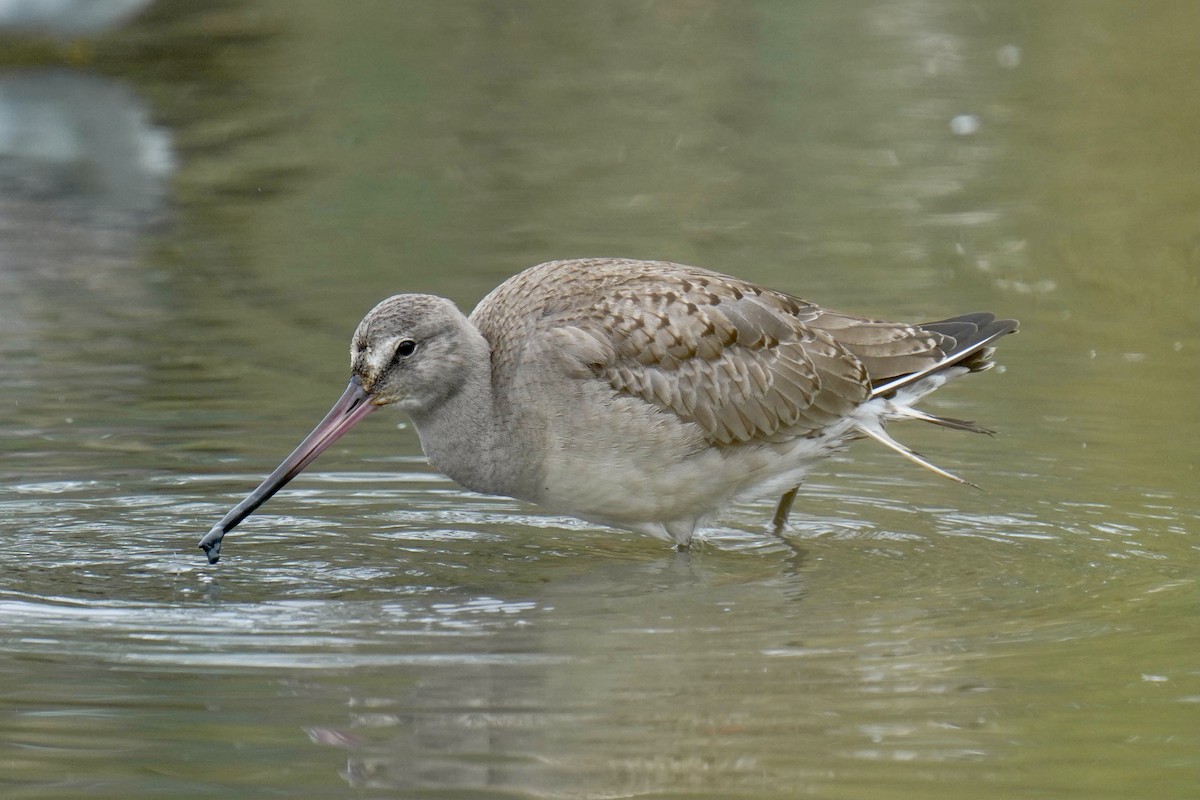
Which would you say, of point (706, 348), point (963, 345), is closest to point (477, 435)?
point (706, 348)

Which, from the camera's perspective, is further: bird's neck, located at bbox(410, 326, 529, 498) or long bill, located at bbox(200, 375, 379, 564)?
bird's neck, located at bbox(410, 326, 529, 498)

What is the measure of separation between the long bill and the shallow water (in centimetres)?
19

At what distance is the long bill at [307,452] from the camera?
7.66 m

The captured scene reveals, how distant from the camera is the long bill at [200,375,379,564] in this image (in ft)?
25.1

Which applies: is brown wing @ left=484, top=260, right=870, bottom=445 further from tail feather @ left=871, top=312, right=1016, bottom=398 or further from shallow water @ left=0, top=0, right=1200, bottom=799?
shallow water @ left=0, top=0, right=1200, bottom=799

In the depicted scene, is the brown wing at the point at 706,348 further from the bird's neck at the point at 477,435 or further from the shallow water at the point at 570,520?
the shallow water at the point at 570,520

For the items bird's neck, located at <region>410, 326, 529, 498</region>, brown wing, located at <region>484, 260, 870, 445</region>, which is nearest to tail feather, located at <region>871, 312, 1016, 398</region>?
brown wing, located at <region>484, 260, 870, 445</region>

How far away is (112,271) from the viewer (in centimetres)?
1322

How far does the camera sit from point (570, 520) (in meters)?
8.87

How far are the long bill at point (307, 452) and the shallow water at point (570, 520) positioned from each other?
0.19 meters

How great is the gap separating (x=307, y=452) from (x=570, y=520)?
5.14 ft

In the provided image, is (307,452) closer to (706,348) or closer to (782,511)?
(706,348)

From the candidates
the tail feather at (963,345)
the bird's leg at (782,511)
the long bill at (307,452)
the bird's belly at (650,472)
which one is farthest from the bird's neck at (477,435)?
the tail feather at (963,345)

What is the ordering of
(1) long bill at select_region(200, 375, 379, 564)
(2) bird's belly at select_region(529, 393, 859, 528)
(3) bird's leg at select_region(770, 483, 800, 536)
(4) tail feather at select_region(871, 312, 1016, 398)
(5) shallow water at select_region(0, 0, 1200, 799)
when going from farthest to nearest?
(4) tail feather at select_region(871, 312, 1016, 398) < (3) bird's leg at select_region(770, 483, 800, 536) < (2) bird's belly at select_region(529, 393, 859, 528) < (1) long bill at select_region(200, 375, 379, 564) < (5) shallow water at select_region(0, 0, 1200, 799)
